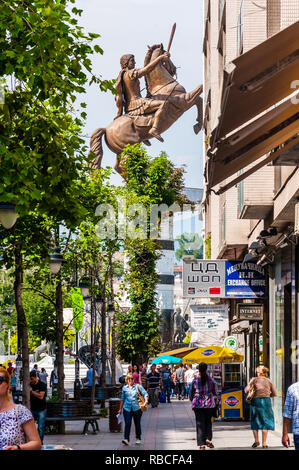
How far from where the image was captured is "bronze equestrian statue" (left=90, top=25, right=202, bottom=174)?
6650 centimetres

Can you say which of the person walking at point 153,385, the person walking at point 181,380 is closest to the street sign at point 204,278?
the person walking at point 153,385

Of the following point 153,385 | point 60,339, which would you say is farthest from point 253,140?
point 153,385

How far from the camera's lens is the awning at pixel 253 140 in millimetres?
11758

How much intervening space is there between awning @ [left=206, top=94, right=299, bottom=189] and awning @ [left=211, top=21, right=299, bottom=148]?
63 centimetres

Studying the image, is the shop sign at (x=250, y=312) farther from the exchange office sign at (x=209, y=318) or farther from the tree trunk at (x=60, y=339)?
the tree trunk at (x=60, y=339)

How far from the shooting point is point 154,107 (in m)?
66.8

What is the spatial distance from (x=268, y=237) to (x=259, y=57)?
1225cm

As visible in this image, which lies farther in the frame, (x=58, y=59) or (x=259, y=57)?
(x=58, y=59)

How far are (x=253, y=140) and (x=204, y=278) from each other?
13961 millimetres

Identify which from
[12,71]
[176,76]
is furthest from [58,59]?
[176,76]

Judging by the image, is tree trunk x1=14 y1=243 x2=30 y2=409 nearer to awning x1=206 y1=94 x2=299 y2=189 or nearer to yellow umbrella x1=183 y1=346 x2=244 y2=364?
awning x1=206 y1=94 x2=299 y2=189

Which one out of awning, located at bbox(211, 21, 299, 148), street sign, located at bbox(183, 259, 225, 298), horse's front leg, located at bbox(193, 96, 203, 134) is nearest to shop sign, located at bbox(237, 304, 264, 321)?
street sign, located at bbox(183, 259, 225, 298)

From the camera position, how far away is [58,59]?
1226 centimetres

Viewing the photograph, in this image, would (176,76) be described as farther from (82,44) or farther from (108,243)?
(82,44)
